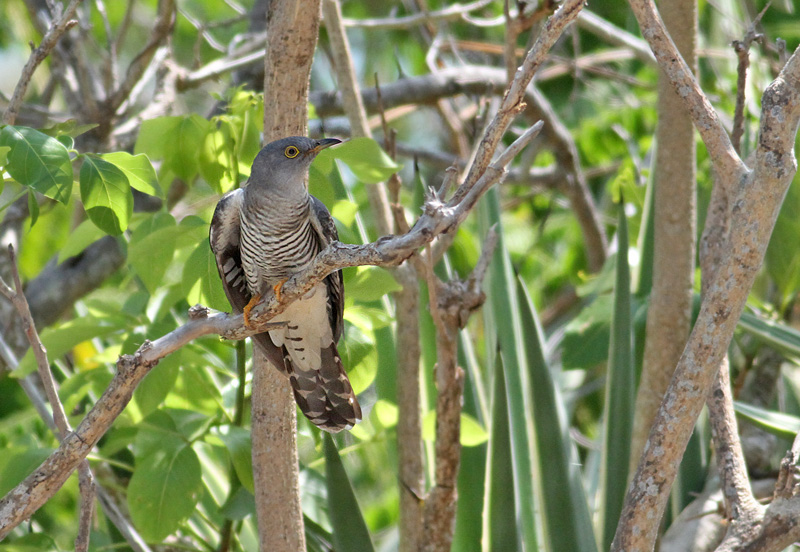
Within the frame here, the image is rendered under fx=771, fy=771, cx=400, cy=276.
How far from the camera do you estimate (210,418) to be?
2326 millimetres

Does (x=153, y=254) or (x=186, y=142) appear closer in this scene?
(x=153, y=254)

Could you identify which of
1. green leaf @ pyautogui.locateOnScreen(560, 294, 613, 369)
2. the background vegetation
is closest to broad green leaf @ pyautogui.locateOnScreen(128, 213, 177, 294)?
the background vegetation

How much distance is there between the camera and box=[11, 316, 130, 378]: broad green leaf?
2.08 m

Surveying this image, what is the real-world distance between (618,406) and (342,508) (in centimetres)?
93

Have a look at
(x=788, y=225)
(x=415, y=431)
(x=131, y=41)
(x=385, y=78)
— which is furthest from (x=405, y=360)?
(x=131, y=41)

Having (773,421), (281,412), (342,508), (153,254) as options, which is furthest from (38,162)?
(773,421)

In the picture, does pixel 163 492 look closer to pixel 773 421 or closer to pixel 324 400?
pixel 324 400

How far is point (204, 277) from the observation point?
76.2 inches

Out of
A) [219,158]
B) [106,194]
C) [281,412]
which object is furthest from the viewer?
[219,158]

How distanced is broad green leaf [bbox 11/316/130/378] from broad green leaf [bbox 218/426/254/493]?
0.44m

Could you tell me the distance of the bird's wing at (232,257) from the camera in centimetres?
201

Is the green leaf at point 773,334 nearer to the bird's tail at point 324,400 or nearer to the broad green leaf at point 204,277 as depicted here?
the bird's tail at point 324,400

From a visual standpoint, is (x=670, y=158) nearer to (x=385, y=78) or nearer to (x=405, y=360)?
(x=405, y=360)

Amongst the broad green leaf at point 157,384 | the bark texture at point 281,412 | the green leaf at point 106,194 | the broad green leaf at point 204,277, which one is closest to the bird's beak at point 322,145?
the bark texture at point 281,412
